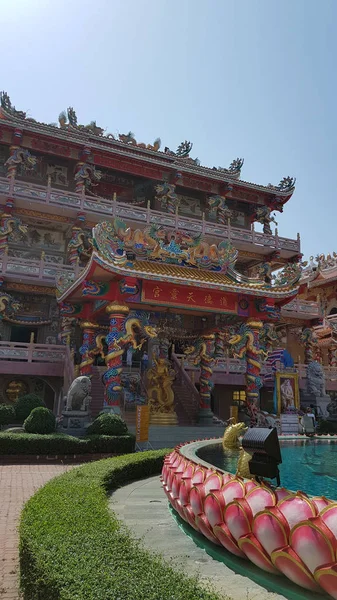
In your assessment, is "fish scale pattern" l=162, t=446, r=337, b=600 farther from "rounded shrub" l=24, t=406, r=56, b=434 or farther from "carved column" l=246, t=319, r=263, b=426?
"carved column" l=246, t=319, r=263, b=426

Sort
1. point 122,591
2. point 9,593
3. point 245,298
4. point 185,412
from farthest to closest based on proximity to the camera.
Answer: point 185,412
point 245,298
point 9,593
point 122,591

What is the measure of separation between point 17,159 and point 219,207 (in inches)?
442

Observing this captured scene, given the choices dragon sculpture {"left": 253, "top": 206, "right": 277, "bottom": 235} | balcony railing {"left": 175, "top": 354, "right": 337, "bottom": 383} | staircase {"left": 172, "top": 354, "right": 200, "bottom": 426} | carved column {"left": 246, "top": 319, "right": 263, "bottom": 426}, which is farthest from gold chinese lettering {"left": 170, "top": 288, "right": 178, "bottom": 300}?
dragon sculpture {"left": 253, "top": 206, "right": 277, "bottom": 235}

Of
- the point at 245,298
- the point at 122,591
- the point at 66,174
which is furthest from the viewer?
the point at 66,174

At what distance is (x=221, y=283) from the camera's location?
13.9 meters

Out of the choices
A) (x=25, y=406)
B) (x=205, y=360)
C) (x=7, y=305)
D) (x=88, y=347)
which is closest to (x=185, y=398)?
(x=205, y=360)

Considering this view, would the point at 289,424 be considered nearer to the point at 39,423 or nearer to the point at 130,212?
the point at 39,423

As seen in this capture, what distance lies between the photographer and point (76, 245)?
21516 mm

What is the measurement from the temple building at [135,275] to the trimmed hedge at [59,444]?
66.6 inches

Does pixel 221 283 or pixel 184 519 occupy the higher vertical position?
pixel 221 283

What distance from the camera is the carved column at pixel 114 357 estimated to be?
12766 millimetres

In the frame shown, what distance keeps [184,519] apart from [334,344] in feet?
85.5

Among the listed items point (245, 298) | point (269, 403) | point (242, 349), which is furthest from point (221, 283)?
point (269, 403)

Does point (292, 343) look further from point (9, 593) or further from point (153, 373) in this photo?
point (9, 593)
